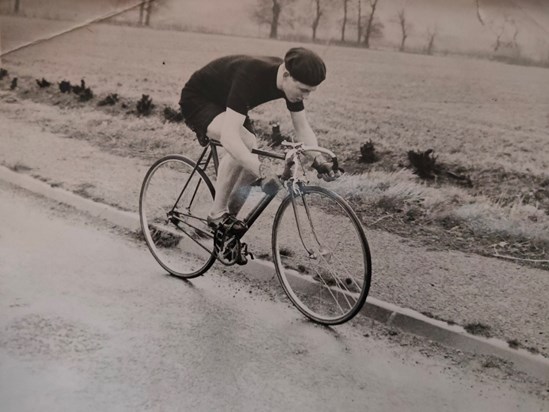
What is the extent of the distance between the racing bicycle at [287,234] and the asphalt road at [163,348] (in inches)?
2.7

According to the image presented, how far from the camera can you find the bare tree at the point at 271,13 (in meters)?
2.27

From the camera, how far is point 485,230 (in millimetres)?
1965

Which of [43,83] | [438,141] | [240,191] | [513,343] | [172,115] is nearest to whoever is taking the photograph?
[513,343]

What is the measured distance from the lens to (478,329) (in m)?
1.99

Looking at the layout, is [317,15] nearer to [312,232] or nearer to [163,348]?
[312,232]

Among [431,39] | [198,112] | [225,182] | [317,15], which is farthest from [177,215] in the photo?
[431,39]

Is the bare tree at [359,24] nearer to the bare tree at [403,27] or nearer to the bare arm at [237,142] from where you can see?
the bare tree at [403,27]

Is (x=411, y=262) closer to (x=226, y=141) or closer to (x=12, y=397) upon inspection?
(x=226, y=141)

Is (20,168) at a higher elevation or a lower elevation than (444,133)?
lower

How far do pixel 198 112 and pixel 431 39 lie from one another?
32.5 inches

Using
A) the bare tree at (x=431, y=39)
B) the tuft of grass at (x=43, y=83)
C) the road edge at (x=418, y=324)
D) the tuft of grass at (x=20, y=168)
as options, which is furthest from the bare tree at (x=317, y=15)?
the tuft of grass at (x=20, y=168)

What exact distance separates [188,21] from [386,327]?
4.20 feet

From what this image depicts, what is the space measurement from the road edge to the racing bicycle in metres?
0.05

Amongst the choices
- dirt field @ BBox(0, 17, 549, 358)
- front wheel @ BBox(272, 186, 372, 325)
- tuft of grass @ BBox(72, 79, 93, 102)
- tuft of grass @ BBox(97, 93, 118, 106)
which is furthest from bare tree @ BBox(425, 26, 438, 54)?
tuft of grass @ BBox(72, 79, 93, 102)
